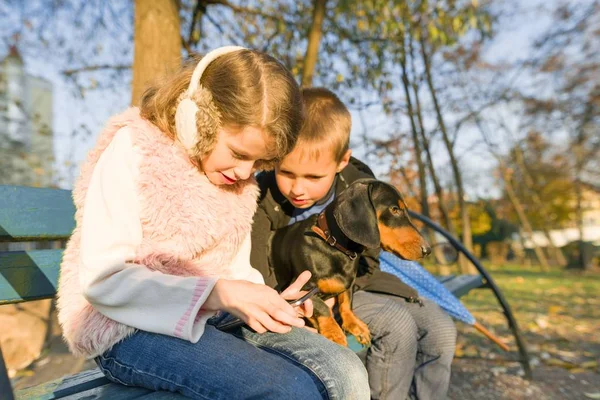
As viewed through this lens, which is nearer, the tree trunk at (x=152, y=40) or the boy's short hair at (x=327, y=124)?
the boy's short hair at (x=327, y=124)

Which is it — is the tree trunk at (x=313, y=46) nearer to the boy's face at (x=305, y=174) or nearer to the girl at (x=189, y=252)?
the boy's face at (x=305, y=174)

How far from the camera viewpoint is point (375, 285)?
262 cm

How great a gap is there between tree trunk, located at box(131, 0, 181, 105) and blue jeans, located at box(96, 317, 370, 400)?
7.50 ft

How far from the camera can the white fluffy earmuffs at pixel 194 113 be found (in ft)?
5.54

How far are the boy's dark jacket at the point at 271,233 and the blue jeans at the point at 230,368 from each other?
74 cm

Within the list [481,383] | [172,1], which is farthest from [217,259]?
[481,383]

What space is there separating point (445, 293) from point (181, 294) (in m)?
1.96

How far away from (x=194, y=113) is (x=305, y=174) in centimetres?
70

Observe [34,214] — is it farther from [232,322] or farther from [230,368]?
[230,368]

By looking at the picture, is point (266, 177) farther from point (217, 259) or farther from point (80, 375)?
point (80, 375)

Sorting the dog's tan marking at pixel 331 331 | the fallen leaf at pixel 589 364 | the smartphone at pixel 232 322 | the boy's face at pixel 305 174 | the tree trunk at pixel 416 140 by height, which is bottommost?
the fallen leaf at pixel 589 364

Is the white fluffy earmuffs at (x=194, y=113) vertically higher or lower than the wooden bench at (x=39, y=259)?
higher

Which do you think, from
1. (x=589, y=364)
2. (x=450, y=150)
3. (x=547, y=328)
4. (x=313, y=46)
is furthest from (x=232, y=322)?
(x=450, y=150)

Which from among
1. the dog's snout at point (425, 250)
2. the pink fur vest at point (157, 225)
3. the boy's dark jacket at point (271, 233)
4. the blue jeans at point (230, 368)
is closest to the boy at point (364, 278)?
the boy's dark jacket at point (271, 233)
